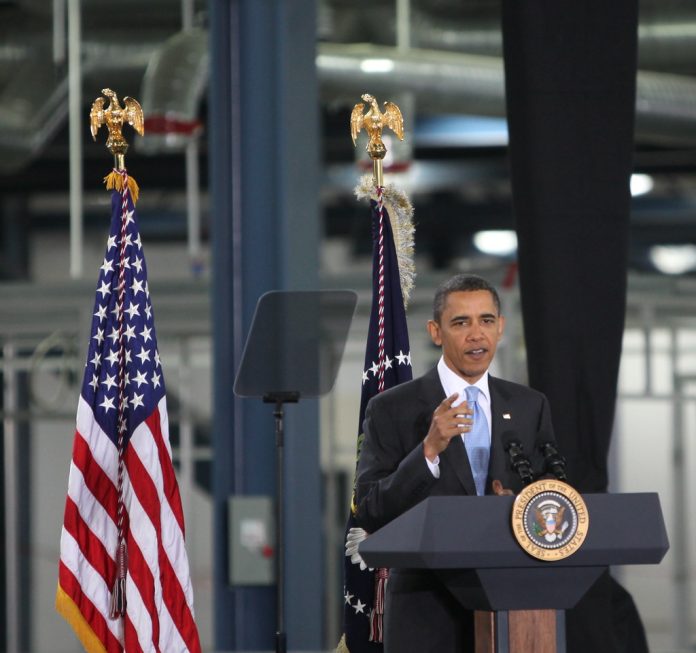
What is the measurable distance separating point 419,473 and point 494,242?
10403mm

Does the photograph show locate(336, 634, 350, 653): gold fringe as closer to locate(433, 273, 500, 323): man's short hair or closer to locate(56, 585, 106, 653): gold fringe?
locate(56, 585, 106, 653): gold fringe

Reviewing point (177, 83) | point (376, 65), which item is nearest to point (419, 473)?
point (376, 65)

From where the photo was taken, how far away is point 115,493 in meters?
3.56

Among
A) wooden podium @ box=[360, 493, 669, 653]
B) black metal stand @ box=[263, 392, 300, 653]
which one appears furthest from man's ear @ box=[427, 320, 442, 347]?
black metal stand @ box=[263, 392, 300, 653]

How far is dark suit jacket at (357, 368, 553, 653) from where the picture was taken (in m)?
2.61

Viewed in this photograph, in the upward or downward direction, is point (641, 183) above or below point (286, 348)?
above

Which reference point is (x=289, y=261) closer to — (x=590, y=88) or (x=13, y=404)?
(x=590, y=88)

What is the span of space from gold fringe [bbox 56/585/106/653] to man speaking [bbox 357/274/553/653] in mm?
1092

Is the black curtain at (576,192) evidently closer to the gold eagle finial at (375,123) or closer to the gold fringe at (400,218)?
the gold fringe at (400,218)

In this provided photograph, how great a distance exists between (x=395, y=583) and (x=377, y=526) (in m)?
0.13

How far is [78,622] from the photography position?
11.2 feet

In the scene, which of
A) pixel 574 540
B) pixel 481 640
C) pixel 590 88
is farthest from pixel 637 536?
pixel 590 88

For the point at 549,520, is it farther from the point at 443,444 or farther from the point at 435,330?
the point at 435,330

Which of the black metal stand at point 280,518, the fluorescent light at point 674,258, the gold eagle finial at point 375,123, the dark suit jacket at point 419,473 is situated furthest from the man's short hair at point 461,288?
the fluorescent light at point 674,258
